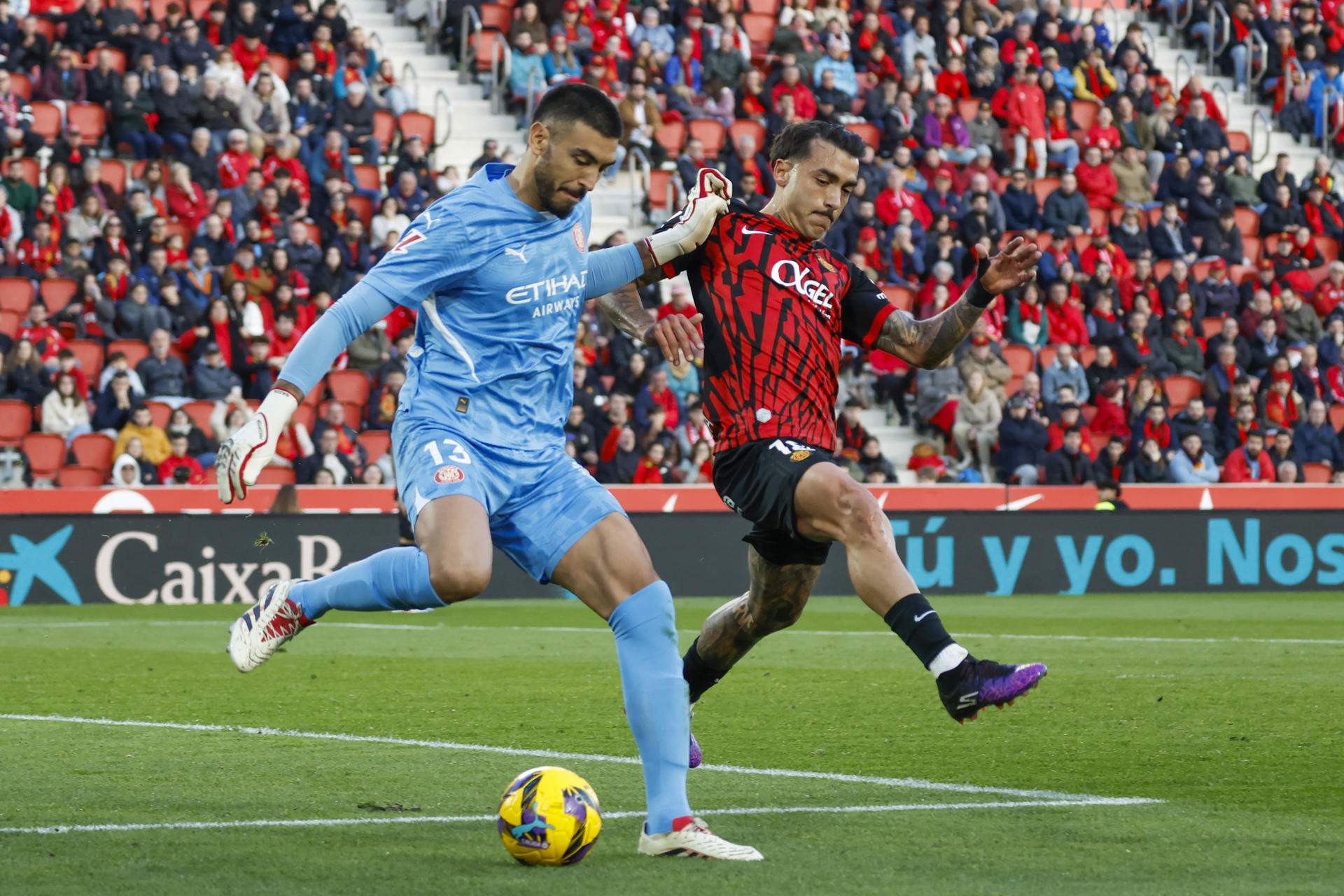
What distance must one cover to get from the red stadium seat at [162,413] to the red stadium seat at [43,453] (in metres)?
0.88

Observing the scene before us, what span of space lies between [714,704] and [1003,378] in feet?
44.5

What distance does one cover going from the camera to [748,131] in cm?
2462

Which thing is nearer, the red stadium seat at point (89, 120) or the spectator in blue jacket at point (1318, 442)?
the red stadium seat at point (89, 120)

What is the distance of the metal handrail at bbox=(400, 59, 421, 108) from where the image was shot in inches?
938

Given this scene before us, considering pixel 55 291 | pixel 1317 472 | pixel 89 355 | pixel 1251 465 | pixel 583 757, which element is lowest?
pixel 1317 472

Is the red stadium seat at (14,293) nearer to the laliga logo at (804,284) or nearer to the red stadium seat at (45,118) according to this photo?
the red stadium seat at (45,118)

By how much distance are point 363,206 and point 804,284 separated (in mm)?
14846

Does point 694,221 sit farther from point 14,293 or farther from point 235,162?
point 235,162

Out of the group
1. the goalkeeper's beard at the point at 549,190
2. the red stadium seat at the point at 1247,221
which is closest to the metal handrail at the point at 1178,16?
the red stadium seat at the point at 1247,221

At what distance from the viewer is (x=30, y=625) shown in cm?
1523

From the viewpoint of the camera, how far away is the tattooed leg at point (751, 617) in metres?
7.25

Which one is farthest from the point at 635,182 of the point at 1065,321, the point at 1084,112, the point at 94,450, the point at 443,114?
the point at 94,450

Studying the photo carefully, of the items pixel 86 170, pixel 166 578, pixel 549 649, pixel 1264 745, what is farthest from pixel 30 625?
pixel 1264 745

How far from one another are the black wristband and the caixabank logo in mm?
12133
